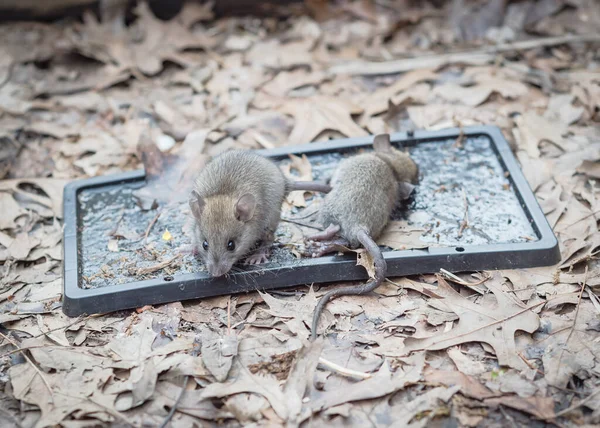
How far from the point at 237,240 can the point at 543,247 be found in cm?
248

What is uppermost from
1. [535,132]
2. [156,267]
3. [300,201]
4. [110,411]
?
[535,132]

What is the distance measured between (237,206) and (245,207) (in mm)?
64

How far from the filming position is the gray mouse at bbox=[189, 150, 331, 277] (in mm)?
5371

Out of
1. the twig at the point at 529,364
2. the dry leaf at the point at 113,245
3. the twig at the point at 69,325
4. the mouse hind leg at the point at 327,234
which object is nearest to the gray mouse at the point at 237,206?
the mouse hind leg at the point at 327,234

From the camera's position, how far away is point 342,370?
15.8 feet

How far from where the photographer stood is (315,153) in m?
6.96

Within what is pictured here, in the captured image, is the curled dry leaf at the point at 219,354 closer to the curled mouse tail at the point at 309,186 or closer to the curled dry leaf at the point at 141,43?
the curled mouse tail at the point at 309,186

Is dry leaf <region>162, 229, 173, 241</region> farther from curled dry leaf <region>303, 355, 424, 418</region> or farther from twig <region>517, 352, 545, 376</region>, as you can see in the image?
twig <region>517, 352, 545, 376</region>

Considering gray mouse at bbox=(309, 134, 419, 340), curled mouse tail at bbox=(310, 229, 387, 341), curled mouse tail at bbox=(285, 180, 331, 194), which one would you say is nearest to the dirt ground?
curled mouse tail at bbox=(310, 229, 387, 341)

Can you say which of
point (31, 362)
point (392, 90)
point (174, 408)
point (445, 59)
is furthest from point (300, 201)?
point (445, 59)

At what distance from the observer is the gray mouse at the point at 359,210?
5.40 meters

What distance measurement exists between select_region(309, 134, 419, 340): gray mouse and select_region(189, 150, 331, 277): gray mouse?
310 mm

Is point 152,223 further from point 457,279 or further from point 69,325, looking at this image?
point 457,279

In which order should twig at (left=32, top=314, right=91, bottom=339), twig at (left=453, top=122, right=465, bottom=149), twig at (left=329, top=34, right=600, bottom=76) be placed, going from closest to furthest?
1. twig at (left=32, top=314, right=91, bottom=339)
2. twig at (left=453, top=122, right=465, bottom=149)
3. twig at (left=329, top=34, right=600, bottom=76)
